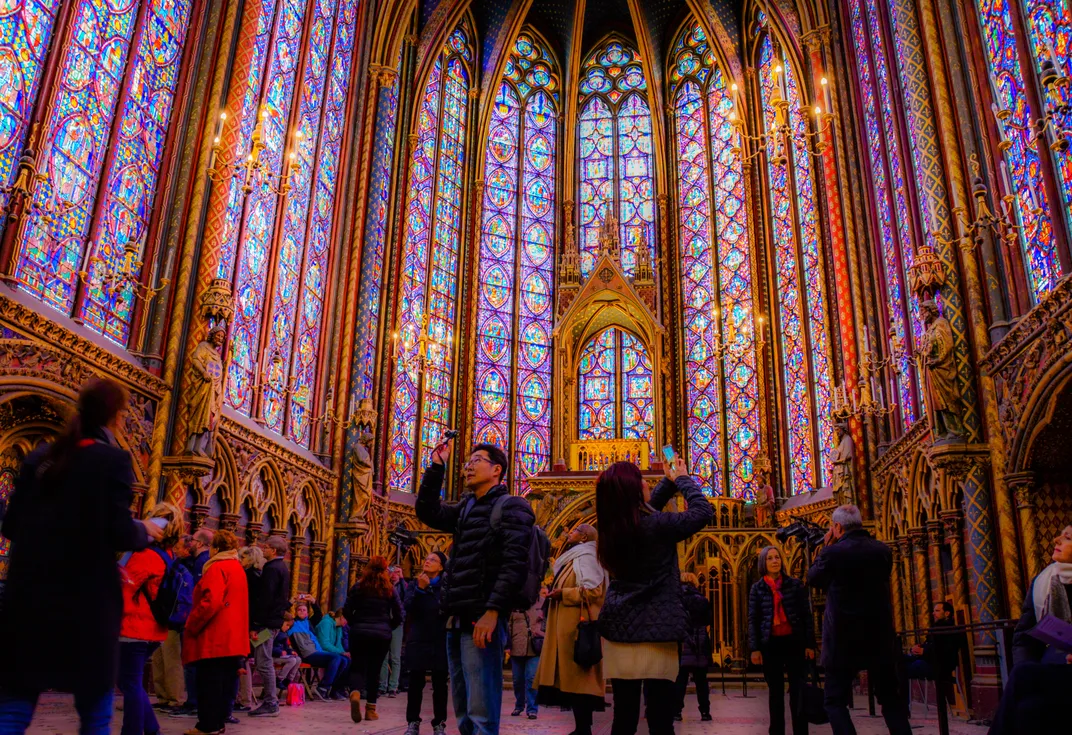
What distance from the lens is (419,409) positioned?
66.3 feet

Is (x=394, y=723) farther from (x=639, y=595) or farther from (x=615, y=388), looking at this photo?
(x=615, y=388)

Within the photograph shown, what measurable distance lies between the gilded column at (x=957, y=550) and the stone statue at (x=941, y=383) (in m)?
1.16

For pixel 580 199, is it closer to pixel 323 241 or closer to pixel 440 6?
pixel 440 6

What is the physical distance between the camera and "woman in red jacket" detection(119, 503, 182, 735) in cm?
477

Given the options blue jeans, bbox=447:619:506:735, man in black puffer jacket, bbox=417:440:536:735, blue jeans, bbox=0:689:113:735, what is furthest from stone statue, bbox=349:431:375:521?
blue jeans, bbox=0:689:113:735

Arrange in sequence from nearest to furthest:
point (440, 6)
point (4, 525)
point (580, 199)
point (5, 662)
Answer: point (5, 662)
point (4, 525)
point (440, 6)
point (580, 199)

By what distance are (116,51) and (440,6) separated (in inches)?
496

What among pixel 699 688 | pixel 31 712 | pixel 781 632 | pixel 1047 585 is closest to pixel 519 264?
pixel 699 688

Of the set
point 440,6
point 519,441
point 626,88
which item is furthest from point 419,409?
point 626,88

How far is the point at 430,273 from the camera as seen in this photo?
836 inches

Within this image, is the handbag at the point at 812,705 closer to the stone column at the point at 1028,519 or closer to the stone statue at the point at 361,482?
the stone column at the point at 1028,519

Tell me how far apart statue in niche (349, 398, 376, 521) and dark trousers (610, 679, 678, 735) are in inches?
504

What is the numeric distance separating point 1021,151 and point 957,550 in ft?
15.1

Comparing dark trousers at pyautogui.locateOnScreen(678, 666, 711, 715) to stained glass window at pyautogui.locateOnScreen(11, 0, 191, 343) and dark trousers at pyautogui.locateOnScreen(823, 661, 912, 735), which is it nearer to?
dark trousers at pyautogui.locateOnScreen(823, 661, 912, 735)
